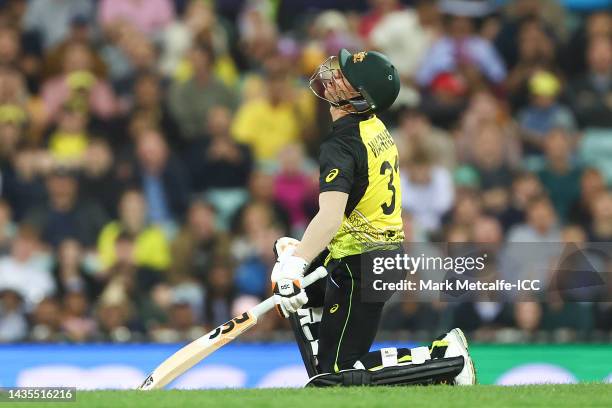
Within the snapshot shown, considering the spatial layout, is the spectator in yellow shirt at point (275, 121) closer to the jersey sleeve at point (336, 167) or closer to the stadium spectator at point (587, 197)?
the stadium spectator at point (587, 197)

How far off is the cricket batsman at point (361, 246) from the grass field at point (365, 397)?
0.81ft

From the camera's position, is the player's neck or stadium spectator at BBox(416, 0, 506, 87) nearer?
the player's neck

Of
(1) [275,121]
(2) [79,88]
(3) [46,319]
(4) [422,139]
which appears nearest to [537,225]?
(4) [422,139]

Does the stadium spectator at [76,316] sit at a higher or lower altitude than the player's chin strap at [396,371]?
higher

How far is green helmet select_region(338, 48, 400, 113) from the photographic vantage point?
845 cm

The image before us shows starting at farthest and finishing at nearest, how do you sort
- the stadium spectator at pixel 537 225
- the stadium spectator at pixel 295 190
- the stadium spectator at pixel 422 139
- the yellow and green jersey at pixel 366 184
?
the stadium spectator at pixel 422 139, the stadium spectator at pixel 295 190, the stadium spectator at pixel 537 225, the yellow and green jersey at pixel 366 184

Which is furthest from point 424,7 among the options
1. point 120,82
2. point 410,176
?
point 120,82

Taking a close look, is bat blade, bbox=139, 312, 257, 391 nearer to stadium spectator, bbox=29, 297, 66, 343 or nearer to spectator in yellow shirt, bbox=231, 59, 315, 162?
stadium spectator, bbox=29, 297, 66, 343

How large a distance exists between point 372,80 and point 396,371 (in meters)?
1.75

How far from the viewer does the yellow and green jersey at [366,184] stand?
27.1 ft

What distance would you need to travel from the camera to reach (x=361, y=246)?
27.6 ft

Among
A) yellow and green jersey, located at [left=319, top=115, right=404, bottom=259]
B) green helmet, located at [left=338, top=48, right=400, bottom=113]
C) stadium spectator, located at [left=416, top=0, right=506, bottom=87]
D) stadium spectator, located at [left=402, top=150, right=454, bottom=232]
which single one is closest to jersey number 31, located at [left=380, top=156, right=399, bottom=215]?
yellow and green jersey, located at [left=319, top=115, right=404, bottom=259]

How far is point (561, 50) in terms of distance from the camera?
15.8 meters

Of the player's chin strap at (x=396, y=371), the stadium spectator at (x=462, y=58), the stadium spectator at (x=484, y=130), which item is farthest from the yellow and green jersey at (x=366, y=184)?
the stadium spectator at (x=462, y=58)
